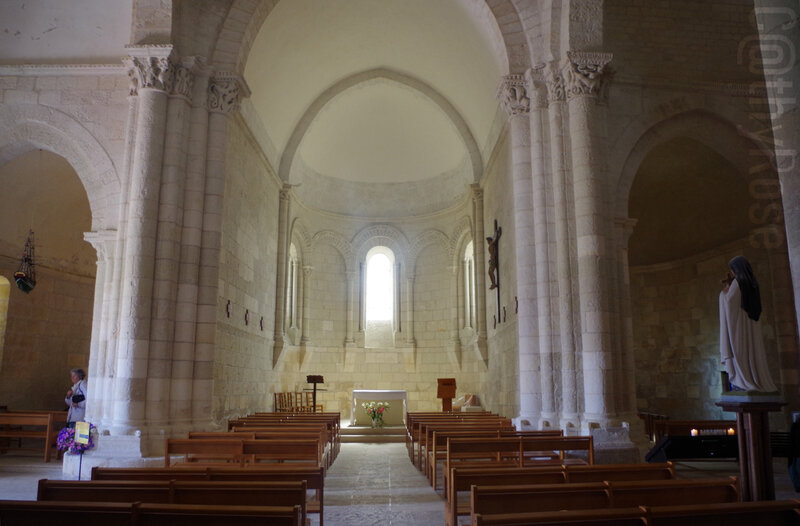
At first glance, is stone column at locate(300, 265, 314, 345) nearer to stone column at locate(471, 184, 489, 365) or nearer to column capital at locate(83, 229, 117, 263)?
stone column at locate(471, 184, 489, 365)

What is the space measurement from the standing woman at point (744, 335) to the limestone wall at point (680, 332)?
951 centimetres

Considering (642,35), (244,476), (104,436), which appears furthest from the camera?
(642,35)

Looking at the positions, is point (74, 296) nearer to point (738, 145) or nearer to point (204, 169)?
point (204, 169)

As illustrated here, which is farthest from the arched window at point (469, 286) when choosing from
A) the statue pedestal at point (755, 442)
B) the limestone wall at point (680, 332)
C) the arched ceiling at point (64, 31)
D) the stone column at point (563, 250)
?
the statue pedestal at point (755, 442)

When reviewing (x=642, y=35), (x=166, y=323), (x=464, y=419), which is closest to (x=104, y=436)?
(x=166, y=323)

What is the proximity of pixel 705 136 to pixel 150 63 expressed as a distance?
10972 mm

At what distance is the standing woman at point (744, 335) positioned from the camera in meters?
5.83

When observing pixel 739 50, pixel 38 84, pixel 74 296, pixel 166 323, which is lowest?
pixel 166 323

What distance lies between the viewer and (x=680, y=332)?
1644 centimetres

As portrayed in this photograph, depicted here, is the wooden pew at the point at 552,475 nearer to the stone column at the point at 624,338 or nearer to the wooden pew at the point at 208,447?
the wooden pew at the point at 208,447

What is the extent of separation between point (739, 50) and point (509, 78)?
5383 millimetres

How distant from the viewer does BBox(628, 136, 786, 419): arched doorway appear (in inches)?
574

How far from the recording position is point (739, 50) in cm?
1270

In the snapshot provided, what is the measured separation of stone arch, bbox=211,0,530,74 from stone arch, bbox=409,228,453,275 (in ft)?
31.4
